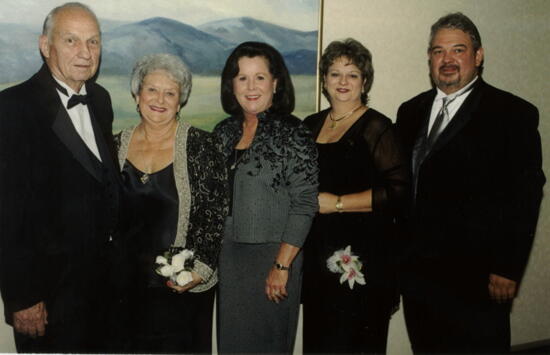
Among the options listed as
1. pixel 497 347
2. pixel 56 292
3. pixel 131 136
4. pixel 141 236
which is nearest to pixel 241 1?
pixel 131 136

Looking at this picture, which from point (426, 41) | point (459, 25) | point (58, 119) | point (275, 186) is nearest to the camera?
point (58, 119)

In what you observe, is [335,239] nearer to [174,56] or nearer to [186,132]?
[186,132]

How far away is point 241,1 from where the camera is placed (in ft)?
8.14

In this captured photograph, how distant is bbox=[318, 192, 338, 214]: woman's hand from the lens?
96.3 inches

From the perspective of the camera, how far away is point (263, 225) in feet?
7.66

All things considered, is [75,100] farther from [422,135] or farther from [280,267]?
[422,135]

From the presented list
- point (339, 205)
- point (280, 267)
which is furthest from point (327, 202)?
point (280, 267)

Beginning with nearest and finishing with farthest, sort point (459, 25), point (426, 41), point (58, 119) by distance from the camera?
1. point (58, 119)
2. point (459, 25)
3. point (426, 41)

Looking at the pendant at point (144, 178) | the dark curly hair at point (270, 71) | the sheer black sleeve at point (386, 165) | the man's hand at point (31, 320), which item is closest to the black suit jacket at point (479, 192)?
the sheer black sleeve at point (386, 165)

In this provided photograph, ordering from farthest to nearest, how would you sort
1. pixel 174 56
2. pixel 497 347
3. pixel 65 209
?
pixel 497 347, pixel 174 56, pixel 65 209

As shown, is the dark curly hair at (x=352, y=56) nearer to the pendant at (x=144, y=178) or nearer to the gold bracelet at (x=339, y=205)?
the gold bracelet at (x=339, y=205)

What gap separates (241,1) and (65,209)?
1.30 m

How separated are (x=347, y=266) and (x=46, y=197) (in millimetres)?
1427

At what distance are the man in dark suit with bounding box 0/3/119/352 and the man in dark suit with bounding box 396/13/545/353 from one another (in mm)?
1551
